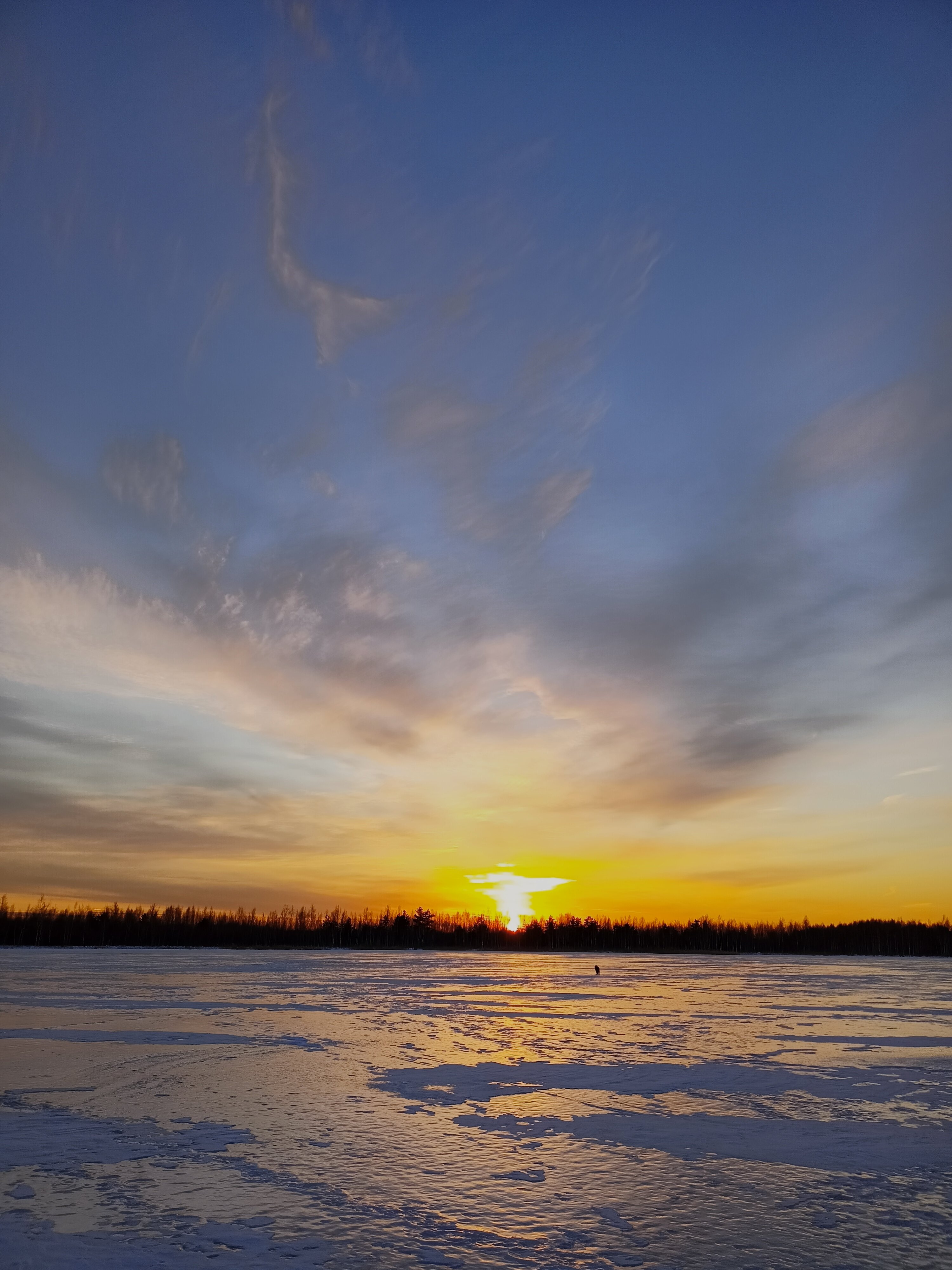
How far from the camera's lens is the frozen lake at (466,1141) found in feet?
19.5

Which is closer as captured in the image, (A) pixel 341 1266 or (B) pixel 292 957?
(A) pixel 341 1266

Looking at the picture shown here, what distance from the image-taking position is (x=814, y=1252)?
5848mm

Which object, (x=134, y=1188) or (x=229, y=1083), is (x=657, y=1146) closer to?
(x=134, y=1188)

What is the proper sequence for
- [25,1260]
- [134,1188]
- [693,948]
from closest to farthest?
[25,1260]
[134,1188]
[693,948]

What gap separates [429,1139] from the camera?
343 inches

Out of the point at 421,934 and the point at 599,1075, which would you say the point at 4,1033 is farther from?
the point at 421,934

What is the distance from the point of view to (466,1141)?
28.6 ft

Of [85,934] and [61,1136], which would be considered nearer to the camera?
[61,1136]

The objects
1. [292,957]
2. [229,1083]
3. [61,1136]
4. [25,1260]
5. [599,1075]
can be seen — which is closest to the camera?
[25,1260]

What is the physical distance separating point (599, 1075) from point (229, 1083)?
5446mm

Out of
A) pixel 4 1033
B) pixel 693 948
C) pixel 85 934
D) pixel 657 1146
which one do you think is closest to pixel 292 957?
pixel 85 934

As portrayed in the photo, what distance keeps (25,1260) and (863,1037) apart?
1774cm

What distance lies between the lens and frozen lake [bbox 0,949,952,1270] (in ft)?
19.5

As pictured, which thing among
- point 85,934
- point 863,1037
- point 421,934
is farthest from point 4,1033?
point 421,934
